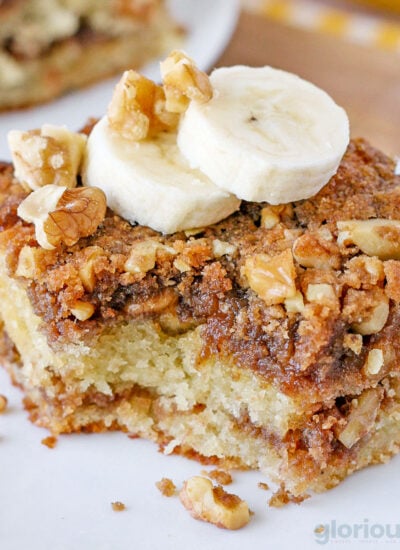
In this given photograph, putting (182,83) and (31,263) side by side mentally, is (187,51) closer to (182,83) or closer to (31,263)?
(182,83)

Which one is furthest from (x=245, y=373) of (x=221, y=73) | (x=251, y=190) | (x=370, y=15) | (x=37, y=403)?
(x=370, y=15)

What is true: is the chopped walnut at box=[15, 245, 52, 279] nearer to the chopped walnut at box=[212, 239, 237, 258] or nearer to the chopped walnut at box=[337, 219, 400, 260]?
the chopped walnut at box=[212, 239, 237, 258]

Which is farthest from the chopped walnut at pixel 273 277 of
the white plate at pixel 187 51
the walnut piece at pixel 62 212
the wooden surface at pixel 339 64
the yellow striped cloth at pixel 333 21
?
the yellow striped cloth at pixel 333 21

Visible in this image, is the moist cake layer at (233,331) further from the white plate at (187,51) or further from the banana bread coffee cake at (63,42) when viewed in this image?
the banana bread coffee cake at (63,42)

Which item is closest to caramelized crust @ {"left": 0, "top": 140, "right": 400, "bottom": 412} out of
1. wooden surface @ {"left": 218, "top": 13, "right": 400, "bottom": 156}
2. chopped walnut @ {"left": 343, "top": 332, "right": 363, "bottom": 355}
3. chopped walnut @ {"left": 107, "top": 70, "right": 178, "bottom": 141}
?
chopped walnut @ {"left": 343, "top": 332, "right": 363, "bottom": 355}

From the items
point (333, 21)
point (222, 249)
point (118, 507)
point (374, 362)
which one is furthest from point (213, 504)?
point (333, 21)
